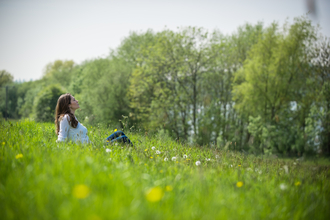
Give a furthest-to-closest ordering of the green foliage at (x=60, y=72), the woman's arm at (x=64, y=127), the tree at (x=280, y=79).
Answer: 1. the green foliage at (x=60, y=72)
2. the tree at (x=280, y=79)
3. the woman's arm at (x=64, y=127)

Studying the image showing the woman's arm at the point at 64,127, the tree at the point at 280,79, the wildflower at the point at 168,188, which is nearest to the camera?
the wildflower at the point at 168,188

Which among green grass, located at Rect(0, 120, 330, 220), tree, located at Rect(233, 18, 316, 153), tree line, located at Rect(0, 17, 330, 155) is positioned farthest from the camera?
tree, located at Rect(233, 18, 316, 153)

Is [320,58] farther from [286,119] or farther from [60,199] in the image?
[60,199]

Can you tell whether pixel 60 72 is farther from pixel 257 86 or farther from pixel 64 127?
pixel 64 127

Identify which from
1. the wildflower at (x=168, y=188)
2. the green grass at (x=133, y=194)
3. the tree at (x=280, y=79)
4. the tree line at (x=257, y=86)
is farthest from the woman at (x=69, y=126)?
the tree at (x=280, y=79)

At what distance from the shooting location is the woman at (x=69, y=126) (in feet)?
16.4

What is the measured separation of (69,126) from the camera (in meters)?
5.25

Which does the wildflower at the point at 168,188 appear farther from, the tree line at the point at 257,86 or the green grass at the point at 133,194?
the tree line at the point at 257,86

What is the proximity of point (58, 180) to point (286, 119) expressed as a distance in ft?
90.7

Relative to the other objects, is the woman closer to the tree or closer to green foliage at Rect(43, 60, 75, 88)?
the tree

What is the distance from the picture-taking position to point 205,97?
98.9 feet

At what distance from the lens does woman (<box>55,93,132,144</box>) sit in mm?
5003

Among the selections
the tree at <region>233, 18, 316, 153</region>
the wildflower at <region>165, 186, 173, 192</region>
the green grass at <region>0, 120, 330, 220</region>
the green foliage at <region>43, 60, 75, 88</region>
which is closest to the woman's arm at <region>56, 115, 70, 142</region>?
the green grass at <region>0, 120, 330, 220</region>

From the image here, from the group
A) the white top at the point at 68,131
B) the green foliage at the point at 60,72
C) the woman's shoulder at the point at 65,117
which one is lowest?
the white top at the point at 68,131
